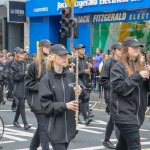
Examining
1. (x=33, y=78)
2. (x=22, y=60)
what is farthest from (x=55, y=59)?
(x=22, y=60)

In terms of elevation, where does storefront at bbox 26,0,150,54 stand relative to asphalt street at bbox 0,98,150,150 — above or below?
above

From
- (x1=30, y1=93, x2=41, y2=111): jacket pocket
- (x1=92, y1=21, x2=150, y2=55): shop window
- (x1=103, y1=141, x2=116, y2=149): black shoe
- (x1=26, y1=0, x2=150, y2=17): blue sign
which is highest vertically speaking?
(x1=26, y1=0, x2=150, y2=17): blue sign

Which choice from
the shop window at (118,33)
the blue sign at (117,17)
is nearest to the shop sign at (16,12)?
the blue sign at (117,17)

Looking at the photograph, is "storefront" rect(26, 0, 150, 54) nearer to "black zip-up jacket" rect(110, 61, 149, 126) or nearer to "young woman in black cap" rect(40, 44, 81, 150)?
"black zip-up jacket" rect(110, 61, 149, 126)

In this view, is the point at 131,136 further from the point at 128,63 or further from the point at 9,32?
the point at 9,32

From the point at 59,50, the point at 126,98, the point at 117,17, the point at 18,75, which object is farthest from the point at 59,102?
the point at 117,17

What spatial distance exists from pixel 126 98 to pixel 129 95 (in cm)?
6

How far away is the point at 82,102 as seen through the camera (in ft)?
39.4

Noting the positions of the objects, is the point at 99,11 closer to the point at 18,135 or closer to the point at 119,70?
the point at 18,135

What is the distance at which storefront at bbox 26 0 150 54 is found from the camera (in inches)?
862

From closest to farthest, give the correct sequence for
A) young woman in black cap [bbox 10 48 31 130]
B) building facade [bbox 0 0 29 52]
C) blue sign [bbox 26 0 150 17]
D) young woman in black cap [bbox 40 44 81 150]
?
young woman in black cap [bbox 40 44 81 150] < young woman in black cap [bbox 10 48 31 130] < blue sign [bbox 26 0 150 17] < building facade [bbox 0 0 29 52]

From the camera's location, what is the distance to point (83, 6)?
2403 cm

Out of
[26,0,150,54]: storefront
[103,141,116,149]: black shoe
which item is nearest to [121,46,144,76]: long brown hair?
[103,141,116,149]: black shoe

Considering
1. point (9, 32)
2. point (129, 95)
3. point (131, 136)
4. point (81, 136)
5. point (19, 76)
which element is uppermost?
point (9, 32)
